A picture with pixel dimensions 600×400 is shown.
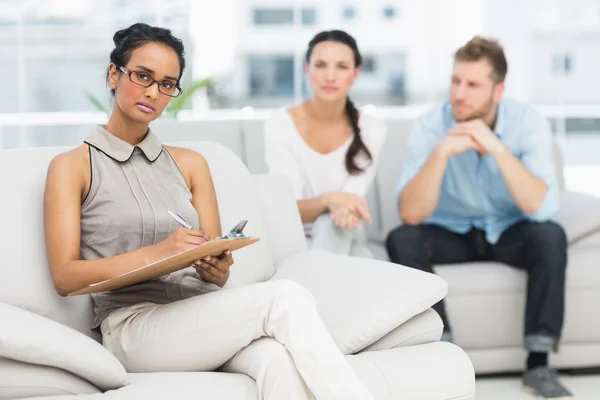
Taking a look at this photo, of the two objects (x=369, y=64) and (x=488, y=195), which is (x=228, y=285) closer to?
(x=488, y=195)

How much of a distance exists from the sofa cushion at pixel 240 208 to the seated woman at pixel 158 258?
21 centimetres

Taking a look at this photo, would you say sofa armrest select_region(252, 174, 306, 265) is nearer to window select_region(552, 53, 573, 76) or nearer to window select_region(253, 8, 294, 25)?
window select_region(253, 8, 294, 25)

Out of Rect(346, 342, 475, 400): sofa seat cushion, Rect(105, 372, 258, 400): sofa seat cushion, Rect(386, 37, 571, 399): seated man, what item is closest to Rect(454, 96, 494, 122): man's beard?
Rect(386, 37, 571, 399): seated man

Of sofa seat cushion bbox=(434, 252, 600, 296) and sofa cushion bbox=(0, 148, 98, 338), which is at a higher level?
sofa cushion bbox=(0, 148, 98, 338)

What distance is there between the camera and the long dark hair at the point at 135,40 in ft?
6.81

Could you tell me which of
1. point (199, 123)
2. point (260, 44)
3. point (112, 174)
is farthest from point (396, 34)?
point (112, 174)

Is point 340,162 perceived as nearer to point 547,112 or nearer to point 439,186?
point 439,186

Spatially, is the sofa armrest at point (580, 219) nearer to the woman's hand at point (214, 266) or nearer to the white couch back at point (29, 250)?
the white couch back at point (29, 250)

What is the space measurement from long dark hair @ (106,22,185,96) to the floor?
1593mm

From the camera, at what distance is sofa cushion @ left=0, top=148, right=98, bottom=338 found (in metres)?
2.03

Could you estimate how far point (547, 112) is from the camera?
6941 millimetres

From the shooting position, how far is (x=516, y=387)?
313cm

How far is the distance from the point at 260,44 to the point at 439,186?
13.8 feet

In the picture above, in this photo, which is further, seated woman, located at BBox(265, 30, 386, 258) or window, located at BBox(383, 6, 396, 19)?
window, located at BBox(383, 6, 396, 19)
